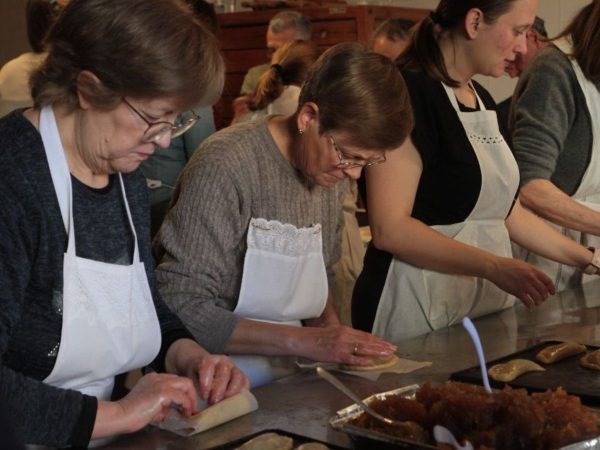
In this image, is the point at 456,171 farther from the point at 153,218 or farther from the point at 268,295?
the point at 153,218

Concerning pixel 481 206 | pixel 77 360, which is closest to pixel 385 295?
pixel 481 206

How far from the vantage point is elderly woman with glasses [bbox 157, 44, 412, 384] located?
209cm

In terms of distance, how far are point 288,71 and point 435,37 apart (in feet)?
4.16

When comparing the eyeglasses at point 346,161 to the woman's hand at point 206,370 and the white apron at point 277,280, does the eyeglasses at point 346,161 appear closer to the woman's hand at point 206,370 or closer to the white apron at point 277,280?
the white apron at point 277,280

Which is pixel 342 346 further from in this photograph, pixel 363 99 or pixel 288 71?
pixel 288 71

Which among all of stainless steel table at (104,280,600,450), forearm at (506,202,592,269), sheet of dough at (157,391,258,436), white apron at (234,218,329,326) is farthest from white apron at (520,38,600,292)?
sheet of dough at (157,391,258,436)

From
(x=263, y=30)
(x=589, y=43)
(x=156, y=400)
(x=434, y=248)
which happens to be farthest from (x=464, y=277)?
(x=263, y=30)

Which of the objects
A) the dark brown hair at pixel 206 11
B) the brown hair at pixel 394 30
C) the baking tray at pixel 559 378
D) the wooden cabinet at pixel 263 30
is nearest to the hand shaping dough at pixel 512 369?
the baking tray at pixel 559 378

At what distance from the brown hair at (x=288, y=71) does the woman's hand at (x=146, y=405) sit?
2.22 meters

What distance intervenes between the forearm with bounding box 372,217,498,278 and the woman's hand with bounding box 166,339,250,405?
2.38ft

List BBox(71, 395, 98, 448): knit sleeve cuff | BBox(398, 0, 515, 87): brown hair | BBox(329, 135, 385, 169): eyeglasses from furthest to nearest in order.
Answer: BBox(398, 0, 515, 87): brown hair < BBox(329, 135, 385, 169): eyeglasses < BBox(71, 395, 98, 448): knit sleeve cuff

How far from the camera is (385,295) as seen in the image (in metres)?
2.62

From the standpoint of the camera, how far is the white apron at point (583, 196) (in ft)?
9.75

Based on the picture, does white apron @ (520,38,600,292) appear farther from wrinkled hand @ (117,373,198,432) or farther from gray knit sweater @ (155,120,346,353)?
wrinkled hand @ (117,373,198,432)
